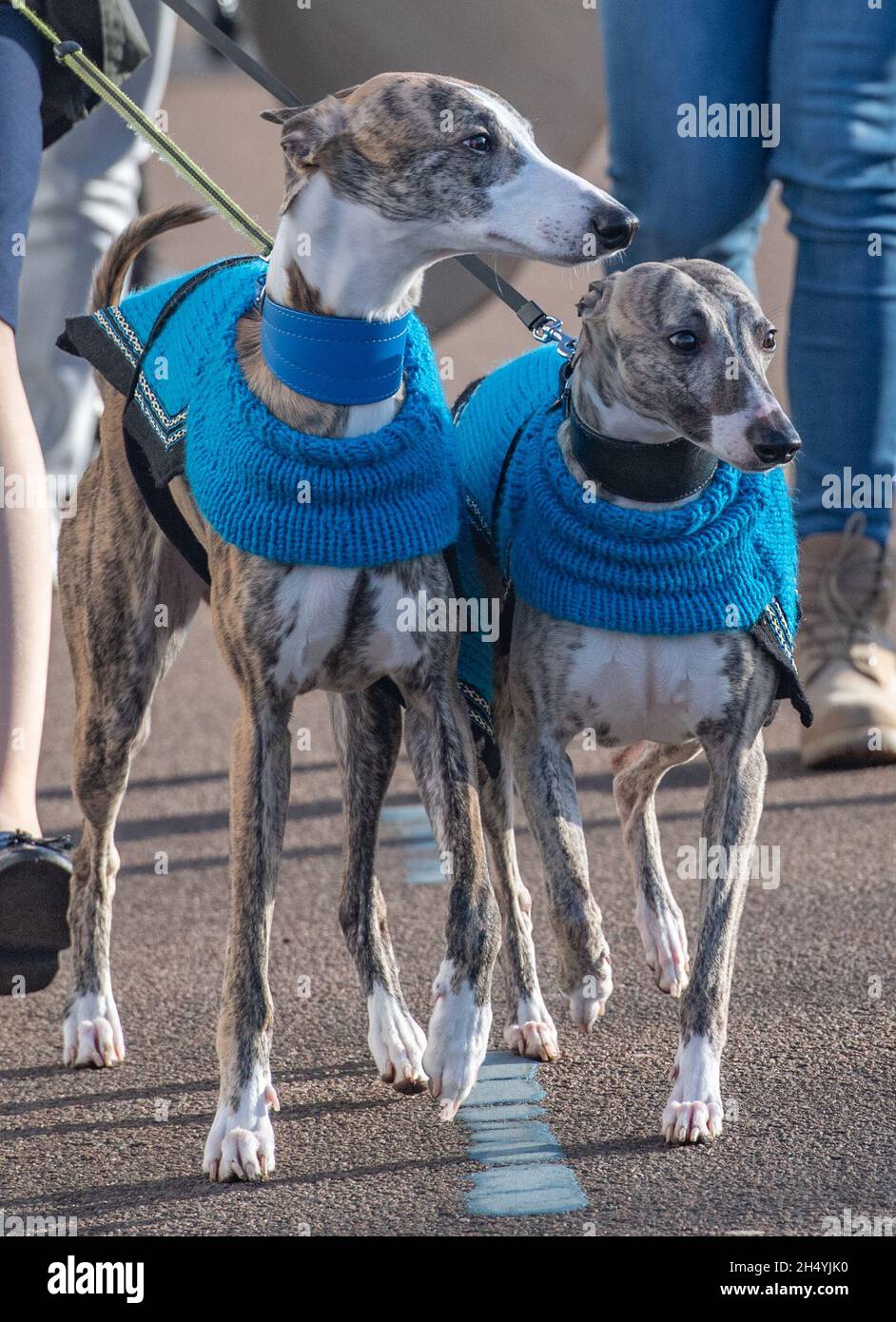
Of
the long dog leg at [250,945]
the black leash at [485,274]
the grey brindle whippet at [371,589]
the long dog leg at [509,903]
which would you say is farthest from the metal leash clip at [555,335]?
the long dog leg at [250,945]

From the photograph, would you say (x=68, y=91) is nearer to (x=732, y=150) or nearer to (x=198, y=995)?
(x=732, y=150)

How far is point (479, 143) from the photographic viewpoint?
10.3 feet

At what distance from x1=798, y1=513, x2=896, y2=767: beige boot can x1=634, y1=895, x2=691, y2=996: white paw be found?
137 centimetres

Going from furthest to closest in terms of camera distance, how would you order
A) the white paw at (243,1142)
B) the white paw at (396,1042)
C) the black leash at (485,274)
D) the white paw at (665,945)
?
the white paw at (665,945), the black leash at (485,274), the white paw at (396,1042), the white paw at (243,1142)

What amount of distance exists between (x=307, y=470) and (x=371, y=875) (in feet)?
2.85

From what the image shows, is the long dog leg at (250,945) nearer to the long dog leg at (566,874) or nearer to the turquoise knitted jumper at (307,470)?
the turquoise knitted jumper at (307,470)

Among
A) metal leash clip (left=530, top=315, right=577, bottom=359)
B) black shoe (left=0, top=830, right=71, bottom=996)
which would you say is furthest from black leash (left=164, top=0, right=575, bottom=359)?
black shoe (left=0, top=830, right=71, bottom=996)

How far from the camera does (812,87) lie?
4.76 meters

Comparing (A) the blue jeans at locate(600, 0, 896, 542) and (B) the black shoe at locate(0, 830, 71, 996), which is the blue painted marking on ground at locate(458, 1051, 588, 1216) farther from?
(A) the blue jeans at locate(600, 0, 896, 542)

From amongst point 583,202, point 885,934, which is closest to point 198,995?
point 885,934

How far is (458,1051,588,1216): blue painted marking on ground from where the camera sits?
2963 millimetres

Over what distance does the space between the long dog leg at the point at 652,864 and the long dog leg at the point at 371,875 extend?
51 centimetres

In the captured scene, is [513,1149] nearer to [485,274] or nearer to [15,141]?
[485,274]

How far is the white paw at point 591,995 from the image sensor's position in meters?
3.42
